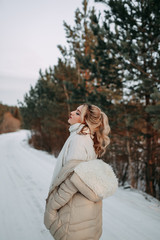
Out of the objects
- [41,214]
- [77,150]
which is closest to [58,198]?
[77,150]

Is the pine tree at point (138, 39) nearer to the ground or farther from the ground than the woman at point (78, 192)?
farther from the ground

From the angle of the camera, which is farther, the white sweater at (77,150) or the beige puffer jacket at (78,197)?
the white sweater at (77,150)

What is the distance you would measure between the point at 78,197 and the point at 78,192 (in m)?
0.04

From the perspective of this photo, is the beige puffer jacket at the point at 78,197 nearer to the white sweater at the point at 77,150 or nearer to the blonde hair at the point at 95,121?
the white sweater at the point at 77,150

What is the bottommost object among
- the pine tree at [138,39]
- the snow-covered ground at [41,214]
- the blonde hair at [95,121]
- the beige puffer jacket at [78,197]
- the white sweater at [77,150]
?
the snow-covered ground at [41,214]

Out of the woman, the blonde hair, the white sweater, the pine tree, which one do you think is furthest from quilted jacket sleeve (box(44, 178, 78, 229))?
the pine tree

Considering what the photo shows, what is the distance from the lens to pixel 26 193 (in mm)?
3676

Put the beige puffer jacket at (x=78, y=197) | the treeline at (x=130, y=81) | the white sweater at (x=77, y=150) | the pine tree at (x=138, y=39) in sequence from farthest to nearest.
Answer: the treeline at (x=130, y=81) → the pine tree at (x=138, y=39) → the white sweater at (x=77, y=150) → the beige puffer jacket at (x=78, y=197)

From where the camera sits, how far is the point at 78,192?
49.4 inches

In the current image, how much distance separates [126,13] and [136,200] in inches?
188

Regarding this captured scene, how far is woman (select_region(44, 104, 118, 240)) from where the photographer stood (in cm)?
114

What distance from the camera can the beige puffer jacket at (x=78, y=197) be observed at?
1.14 meters

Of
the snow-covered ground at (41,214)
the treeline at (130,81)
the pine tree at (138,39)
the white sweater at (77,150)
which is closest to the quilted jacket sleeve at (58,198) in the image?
the white sweater at (77,150)

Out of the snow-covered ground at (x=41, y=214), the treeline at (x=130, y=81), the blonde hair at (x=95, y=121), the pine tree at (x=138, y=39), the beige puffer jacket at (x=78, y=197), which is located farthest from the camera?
the treeline at (x=130, y=81)
